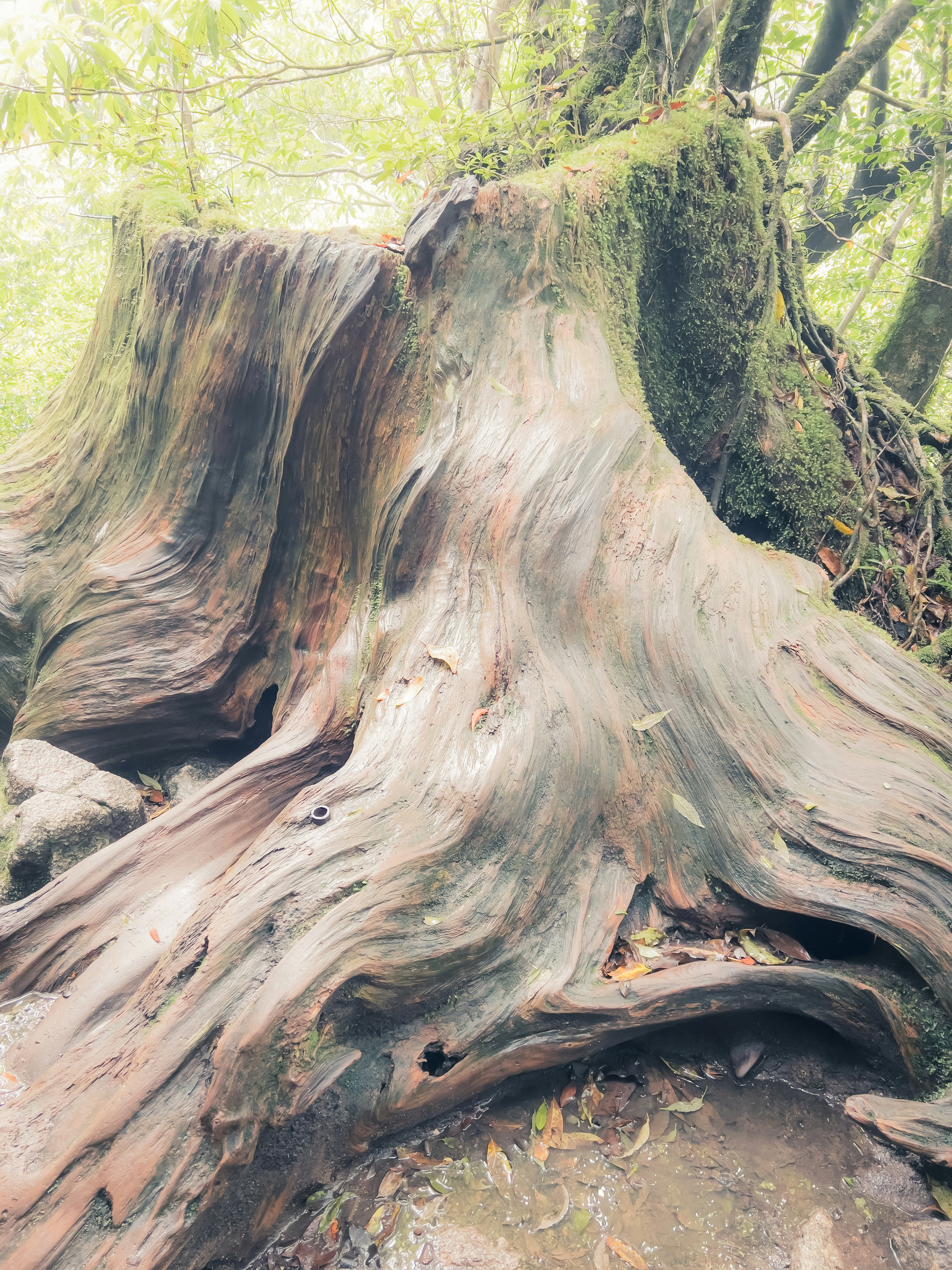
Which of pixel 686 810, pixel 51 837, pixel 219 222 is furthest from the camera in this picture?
pixel 219 222

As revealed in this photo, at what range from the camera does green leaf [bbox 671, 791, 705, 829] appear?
2492mm

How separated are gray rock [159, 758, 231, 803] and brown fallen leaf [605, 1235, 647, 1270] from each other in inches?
110

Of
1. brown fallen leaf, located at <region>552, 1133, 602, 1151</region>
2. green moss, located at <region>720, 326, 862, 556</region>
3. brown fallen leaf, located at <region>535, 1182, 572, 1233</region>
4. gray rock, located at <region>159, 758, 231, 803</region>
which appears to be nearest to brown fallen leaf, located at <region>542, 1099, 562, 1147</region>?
brown fallen leaf, located at <region>552, 1133, 602, 1151</region>

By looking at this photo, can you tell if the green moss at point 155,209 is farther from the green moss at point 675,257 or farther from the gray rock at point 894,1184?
the gray rock at point 894,1184

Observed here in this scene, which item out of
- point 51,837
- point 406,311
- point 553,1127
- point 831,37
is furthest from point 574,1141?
point 831,37

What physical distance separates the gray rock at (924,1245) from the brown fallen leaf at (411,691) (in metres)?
2.00

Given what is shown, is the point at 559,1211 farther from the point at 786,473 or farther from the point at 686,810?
the point at 786,473

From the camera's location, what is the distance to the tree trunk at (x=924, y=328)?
20.2ft

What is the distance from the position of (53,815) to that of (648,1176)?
273 cm

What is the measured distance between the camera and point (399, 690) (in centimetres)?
272

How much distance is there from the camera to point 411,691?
8.82ft

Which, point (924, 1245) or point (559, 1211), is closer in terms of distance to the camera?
point (924, 1245)

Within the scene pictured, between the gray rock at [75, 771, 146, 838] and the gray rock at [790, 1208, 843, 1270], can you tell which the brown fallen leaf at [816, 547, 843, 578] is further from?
the gray rock at [75, 771, 146, 838]

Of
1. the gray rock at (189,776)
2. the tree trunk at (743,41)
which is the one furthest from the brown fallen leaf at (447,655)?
the tree trunk at (743,41)
